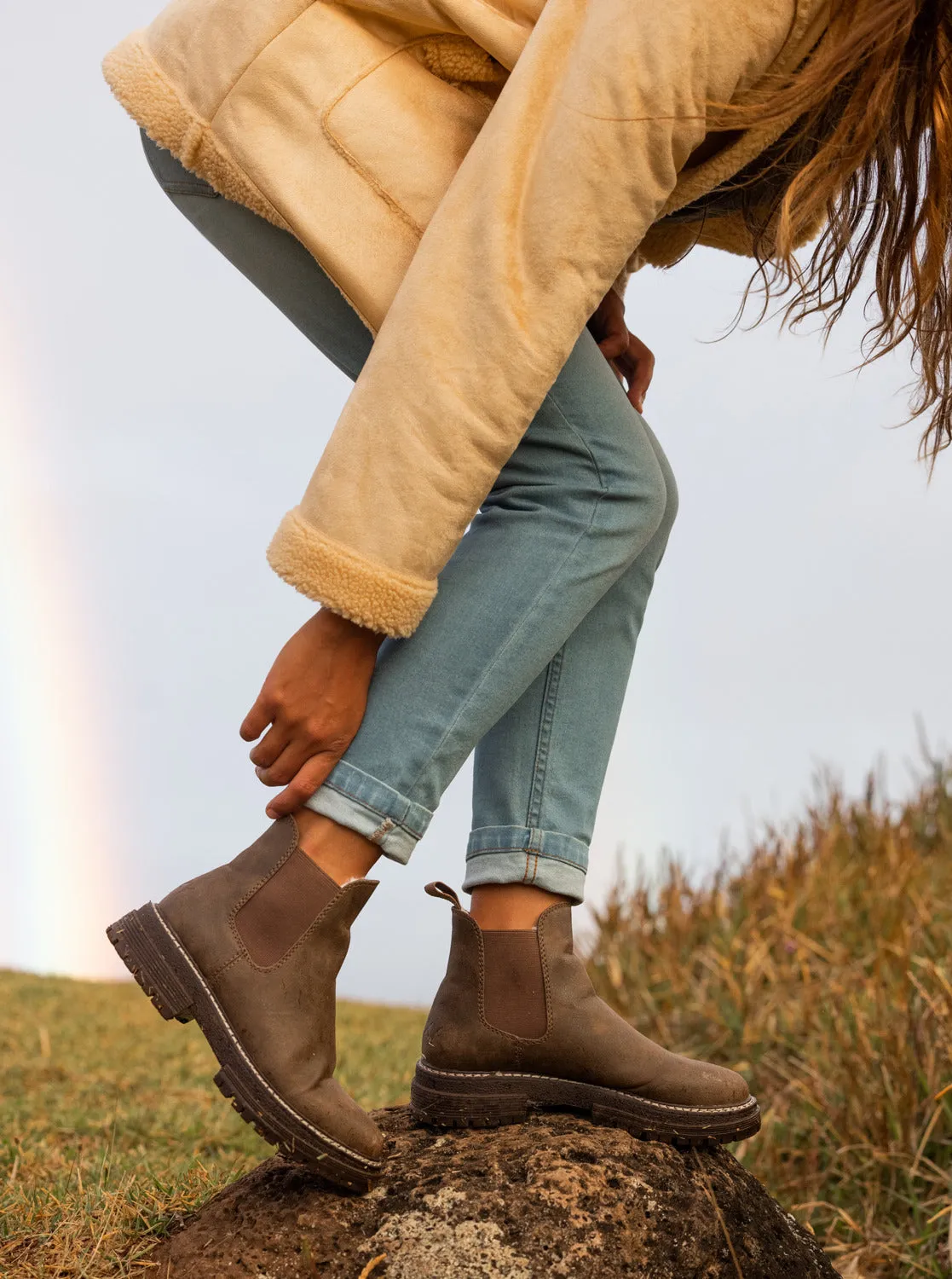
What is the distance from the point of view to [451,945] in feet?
6.44

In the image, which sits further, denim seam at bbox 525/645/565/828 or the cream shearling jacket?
denim seam at bbox 525/645/565/828

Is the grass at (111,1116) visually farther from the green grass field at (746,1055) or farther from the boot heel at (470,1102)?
the boot heel at (470,1102)

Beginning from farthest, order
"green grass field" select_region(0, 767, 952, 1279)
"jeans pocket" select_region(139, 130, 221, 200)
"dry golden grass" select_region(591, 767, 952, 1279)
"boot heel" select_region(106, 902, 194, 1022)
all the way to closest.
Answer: "dry golden grass" select_region(591, 767, 952, 1279) → "green grass field" select_region(0, 767, 952, 1279) → "jeans pocket" select_region(139, 130, 221, 200) → "boot heel" select_region(106, 902, 194, 1022)

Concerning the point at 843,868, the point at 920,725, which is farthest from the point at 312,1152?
the point at 920,725

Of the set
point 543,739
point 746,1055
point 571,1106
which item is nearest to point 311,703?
point 543,739

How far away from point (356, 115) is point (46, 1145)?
2.66 meters

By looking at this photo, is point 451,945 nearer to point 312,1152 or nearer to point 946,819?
point 312,1152

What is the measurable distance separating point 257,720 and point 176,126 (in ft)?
2.89

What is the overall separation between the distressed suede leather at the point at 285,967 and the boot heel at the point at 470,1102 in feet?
0.80

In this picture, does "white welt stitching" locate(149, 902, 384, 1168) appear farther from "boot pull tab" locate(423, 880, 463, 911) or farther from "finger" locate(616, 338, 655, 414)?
"finger" locate(616, 338, 655, 414)

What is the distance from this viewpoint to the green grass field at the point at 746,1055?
232 centimetres

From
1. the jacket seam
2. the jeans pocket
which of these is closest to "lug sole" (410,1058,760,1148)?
the jacket seam

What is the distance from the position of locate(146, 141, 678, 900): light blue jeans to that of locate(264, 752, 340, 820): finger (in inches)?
0.6

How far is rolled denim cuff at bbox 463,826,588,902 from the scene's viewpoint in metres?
1.85
